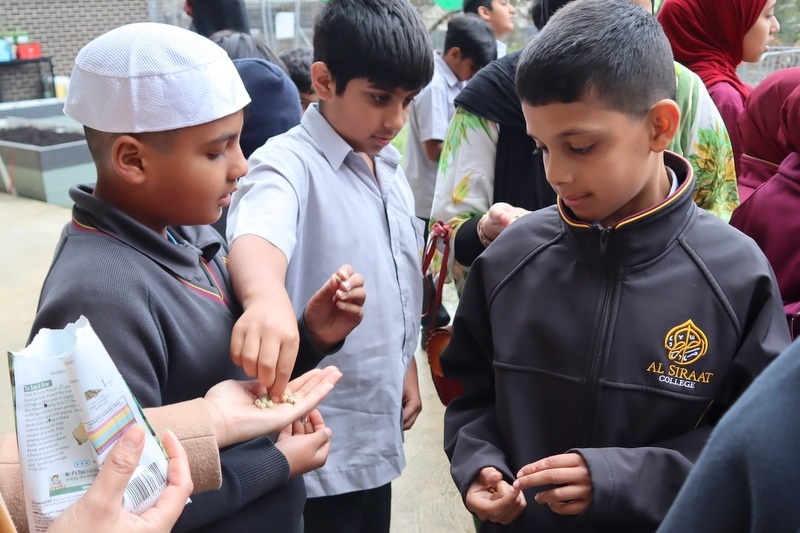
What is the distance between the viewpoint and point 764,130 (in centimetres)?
223

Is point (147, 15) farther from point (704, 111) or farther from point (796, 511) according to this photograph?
point (796, 511)

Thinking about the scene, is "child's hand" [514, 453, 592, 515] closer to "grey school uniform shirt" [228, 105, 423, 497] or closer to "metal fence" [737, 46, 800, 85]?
"grey school uniform shirt" [228, 105, 423, 497]

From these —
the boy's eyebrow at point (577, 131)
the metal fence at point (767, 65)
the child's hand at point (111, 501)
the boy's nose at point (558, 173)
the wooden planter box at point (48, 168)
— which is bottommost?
the wooden planter box at point (48, 168)

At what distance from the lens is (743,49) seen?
9.61ft

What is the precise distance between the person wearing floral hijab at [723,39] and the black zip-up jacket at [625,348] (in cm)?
152

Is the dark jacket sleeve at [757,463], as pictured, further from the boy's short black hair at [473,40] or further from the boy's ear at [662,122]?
the boy's short black hair at [473,40]

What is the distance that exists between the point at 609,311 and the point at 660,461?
0.89 feet

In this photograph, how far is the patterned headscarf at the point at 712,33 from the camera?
9.29 feet

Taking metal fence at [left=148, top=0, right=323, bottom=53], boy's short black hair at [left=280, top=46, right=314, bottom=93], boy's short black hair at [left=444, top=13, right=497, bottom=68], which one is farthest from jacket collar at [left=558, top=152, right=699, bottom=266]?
metal fence at [left=148, top=0, right=323, bottom=53]

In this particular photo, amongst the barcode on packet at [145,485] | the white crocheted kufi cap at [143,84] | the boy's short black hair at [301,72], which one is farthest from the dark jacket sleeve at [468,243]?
the boy's short black hair at [301,72]

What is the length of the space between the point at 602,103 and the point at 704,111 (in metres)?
0.68

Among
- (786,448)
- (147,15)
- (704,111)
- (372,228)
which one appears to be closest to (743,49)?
(704,111)

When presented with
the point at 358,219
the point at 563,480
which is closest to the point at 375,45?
the point at 358,219

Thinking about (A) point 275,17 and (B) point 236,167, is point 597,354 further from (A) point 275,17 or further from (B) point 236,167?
(A) point 275,17
